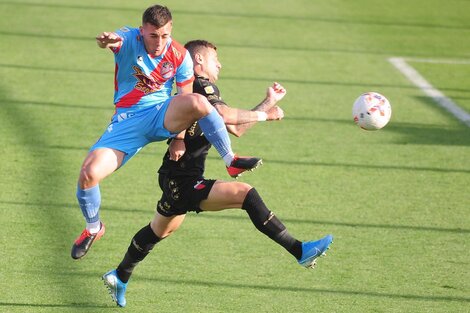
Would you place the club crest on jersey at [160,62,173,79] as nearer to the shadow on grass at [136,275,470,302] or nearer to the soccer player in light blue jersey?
the soccer player in light blue jersey

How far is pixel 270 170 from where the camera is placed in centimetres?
1056

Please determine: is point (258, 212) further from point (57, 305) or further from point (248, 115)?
point (57, 305)

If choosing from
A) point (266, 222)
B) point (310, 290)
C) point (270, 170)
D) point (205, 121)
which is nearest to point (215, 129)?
point (205, 121)

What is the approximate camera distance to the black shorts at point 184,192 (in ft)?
22.7

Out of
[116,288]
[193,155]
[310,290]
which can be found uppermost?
[193,155]

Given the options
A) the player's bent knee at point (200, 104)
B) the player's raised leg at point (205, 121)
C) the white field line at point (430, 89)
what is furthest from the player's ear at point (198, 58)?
the white field line at point (430, 89)

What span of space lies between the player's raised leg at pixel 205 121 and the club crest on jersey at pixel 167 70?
1.33 ft

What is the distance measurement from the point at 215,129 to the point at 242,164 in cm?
30

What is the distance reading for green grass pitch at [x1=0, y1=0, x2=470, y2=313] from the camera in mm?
7645

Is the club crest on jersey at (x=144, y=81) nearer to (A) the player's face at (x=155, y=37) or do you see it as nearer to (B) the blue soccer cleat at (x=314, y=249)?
(A) the player's face at (x=155, y=37)

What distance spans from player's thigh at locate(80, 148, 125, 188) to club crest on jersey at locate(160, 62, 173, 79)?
71 cm

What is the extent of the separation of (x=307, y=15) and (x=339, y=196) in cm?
827

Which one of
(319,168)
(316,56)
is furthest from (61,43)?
(319,168)

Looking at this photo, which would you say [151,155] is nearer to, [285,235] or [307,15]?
[285,235]
